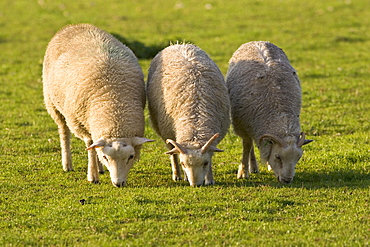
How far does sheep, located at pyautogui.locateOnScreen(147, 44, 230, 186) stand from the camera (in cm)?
862

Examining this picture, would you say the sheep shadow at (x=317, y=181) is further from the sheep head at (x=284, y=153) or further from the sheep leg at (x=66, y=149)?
the sheep leg at (x=66, y=149)

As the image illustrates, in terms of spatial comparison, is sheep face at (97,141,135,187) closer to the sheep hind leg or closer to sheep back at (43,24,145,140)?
sheep back at (43,24,145,140)

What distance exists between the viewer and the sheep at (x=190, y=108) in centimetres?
862

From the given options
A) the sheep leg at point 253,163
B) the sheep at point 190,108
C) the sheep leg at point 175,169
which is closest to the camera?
the sheep at point 190,108

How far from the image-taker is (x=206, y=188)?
28.6 ft

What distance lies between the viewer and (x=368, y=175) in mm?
9445

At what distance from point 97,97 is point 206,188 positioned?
7.11ft

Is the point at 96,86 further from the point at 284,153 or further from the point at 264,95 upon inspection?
the point at 284,153

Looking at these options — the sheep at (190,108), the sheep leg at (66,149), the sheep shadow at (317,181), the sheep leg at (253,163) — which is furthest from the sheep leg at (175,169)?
the sheep leg at (66,149)

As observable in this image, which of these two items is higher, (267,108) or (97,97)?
(97,97)

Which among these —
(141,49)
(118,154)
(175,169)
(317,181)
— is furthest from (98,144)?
(141,49)

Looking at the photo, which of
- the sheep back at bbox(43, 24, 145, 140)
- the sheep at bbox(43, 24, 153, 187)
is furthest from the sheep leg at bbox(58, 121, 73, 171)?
the sheep back at bbox(43, 24, 145, 140)

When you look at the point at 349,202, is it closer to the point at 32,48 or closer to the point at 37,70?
the point at 37,70

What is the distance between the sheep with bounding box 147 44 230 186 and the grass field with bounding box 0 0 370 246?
1.39 feet
